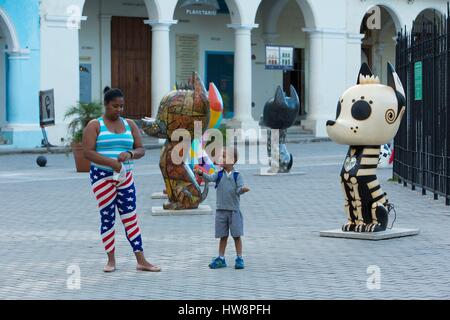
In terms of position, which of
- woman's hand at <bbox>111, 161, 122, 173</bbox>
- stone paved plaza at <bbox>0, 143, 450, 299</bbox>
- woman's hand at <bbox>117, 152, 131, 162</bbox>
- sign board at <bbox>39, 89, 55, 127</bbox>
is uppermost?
sign board at <bbox>39, 89, 55, 127</bbox>

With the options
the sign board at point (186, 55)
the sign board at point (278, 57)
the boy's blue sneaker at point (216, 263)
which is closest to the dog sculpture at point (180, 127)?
the boy's blue sneaker at point (216, 263)

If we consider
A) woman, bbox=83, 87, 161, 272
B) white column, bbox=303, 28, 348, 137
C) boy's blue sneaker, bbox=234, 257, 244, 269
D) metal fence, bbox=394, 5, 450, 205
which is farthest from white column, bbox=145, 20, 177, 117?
boy's blue sneaker, bbox=234, 257, 244, 269

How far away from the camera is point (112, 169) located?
32.7 ft

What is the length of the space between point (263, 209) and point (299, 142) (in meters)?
18.3

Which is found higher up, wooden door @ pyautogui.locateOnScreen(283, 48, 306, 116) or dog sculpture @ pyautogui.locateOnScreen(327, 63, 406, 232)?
wooden door @ pyautogui.locateOnScreen(283, 48, 306, 116)

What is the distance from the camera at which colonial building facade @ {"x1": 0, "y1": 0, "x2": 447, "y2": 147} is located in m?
28.8

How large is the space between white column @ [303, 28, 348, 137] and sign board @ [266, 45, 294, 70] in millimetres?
1011

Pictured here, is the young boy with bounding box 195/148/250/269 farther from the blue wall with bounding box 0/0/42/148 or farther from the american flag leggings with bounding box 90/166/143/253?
the blue wall with bounding box 0/0/42/148

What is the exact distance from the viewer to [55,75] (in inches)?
1156

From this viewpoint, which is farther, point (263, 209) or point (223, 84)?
point (223, 84)

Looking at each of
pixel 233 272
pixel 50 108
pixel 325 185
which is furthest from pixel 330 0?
pixel 233 272

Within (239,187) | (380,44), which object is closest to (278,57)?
(380,44)

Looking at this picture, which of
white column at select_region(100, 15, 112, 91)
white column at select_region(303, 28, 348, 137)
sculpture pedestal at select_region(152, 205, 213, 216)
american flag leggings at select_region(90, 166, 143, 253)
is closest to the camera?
american flag leggings at select_region(90, 166, 143, 253)
